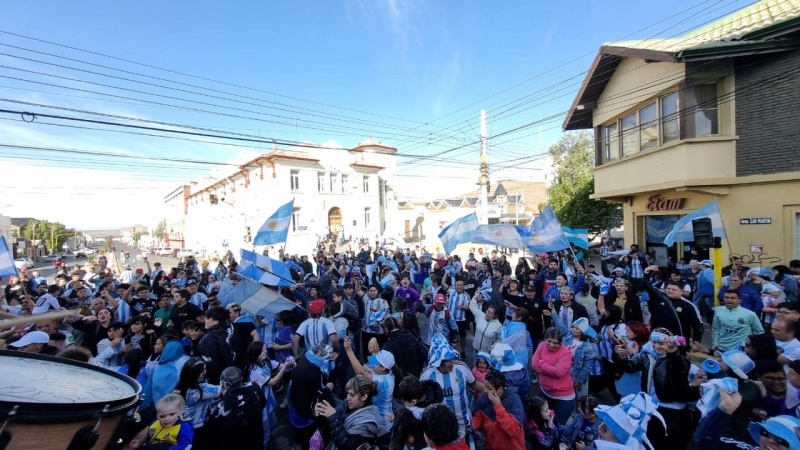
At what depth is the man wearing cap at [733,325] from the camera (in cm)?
486

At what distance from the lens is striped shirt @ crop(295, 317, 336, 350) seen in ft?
16.7

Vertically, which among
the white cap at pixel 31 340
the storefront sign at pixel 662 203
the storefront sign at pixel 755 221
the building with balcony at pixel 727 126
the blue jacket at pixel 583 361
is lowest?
the blue jacket at pixel 583 361

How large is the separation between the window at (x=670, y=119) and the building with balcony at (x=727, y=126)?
3cm

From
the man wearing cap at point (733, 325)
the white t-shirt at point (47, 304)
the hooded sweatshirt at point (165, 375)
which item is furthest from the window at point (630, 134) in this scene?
the white t-shirt at point (47, 304)

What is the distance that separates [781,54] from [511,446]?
12395 mm

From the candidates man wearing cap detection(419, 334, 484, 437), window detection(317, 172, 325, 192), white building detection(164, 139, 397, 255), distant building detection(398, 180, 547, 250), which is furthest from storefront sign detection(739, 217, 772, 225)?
window detection(317, 172, 325, 192)

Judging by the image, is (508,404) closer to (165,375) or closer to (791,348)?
(791,348)

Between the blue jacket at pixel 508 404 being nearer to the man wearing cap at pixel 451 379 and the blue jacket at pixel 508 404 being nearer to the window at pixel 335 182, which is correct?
the man wearing cap at pixel 451 379

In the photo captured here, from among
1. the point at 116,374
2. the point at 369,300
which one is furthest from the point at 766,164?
the point at 116,374

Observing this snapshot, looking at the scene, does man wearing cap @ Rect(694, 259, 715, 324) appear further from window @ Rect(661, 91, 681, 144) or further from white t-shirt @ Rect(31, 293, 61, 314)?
white t-shirt @ Rect(31, 293, 61, 314)

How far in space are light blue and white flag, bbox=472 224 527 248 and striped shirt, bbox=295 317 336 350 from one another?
21.3ft

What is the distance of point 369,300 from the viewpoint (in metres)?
6.96

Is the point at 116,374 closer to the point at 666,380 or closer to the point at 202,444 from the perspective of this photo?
the point at 202,444

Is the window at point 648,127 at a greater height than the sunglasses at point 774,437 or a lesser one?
greater
